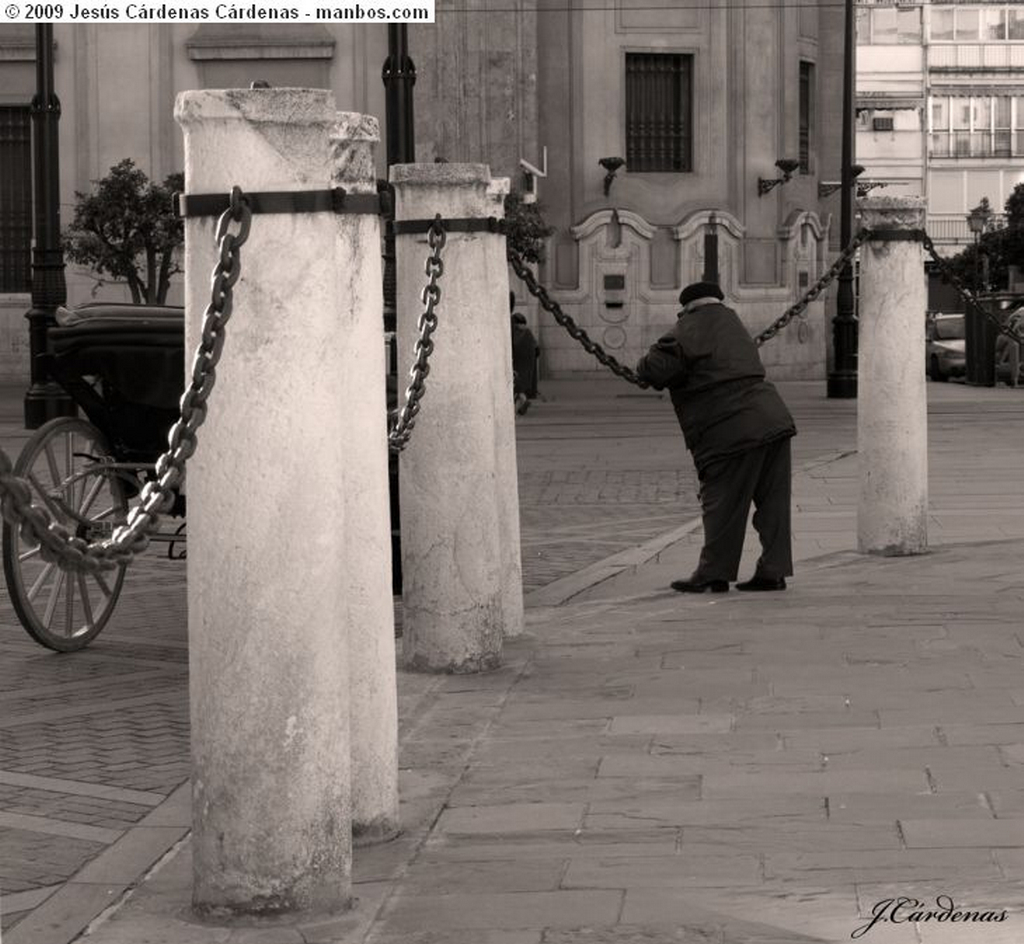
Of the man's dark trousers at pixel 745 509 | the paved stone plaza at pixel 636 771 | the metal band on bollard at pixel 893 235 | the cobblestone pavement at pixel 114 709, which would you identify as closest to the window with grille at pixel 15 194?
the cobblestone pavement at pixel 114 709

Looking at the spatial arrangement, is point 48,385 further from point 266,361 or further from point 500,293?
point 266,361

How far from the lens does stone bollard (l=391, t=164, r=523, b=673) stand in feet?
25.7

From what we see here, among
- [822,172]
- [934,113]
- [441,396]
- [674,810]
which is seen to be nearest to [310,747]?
[674,810]

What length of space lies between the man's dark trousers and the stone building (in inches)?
1103

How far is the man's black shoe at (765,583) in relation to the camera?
33.1 feet

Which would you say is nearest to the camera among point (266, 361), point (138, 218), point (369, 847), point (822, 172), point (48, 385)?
point (266, 361)

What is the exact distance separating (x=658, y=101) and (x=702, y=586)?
30.4 meters

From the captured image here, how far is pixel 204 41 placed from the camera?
3831 cm

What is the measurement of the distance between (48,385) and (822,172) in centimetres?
2338

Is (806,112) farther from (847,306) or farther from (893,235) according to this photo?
(893,235)

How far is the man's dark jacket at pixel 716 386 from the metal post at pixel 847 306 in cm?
2078

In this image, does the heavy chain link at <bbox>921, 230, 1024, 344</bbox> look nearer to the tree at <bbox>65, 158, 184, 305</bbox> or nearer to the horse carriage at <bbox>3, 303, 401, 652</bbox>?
the horse carriage at <bbox>3, 303, 401, 652</bbox>

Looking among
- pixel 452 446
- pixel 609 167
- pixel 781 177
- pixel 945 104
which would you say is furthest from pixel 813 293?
pixel 945 104

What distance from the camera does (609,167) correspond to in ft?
127
